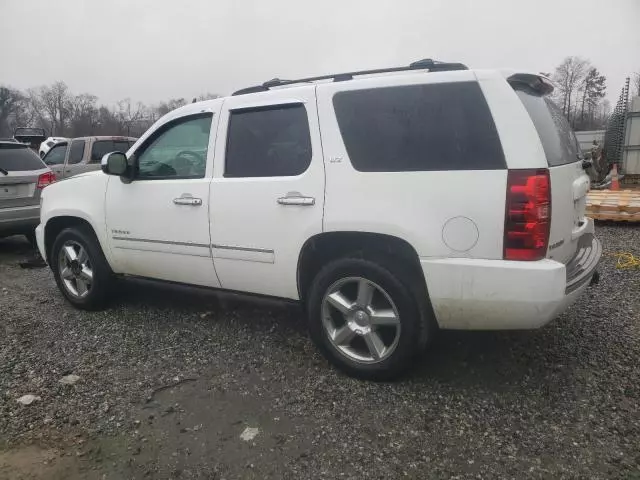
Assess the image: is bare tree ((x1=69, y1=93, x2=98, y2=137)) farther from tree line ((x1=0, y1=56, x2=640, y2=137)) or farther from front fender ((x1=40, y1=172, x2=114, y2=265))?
front fender ((x1=40, y1=172, x2=114, y2=265))

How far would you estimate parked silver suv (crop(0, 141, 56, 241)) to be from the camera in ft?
22.5

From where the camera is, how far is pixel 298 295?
3365mm

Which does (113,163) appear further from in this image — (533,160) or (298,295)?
(533,160)

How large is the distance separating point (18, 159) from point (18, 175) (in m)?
0.34

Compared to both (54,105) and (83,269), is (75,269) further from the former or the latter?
(54,105)

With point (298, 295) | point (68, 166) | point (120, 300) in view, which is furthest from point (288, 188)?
point (68, 166)

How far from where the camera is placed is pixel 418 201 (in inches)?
109

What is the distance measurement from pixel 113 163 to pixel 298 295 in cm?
193

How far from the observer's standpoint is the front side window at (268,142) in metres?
3.24

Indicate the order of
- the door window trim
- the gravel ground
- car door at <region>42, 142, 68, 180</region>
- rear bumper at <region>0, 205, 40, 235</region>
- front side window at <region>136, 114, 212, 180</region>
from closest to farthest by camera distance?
the gravel ground
front side window at <region>136, 114, 212, 180</region>
the door window trim
rear bumper at <region>0, 205, 40, 235</region>
car door at <region>42, 142, 68, 180</region>

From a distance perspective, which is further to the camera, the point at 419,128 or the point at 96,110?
the point at 96,110

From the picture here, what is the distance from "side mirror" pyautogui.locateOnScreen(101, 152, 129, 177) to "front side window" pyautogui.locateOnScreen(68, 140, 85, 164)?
8.02m

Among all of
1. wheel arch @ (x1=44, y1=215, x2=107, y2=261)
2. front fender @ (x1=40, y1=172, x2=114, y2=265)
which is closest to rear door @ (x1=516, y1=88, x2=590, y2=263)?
front fender @ (x1=40, y1=172, x2=114, y2=265)

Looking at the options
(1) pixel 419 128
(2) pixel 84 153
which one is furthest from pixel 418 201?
(2) pixel 84 153
